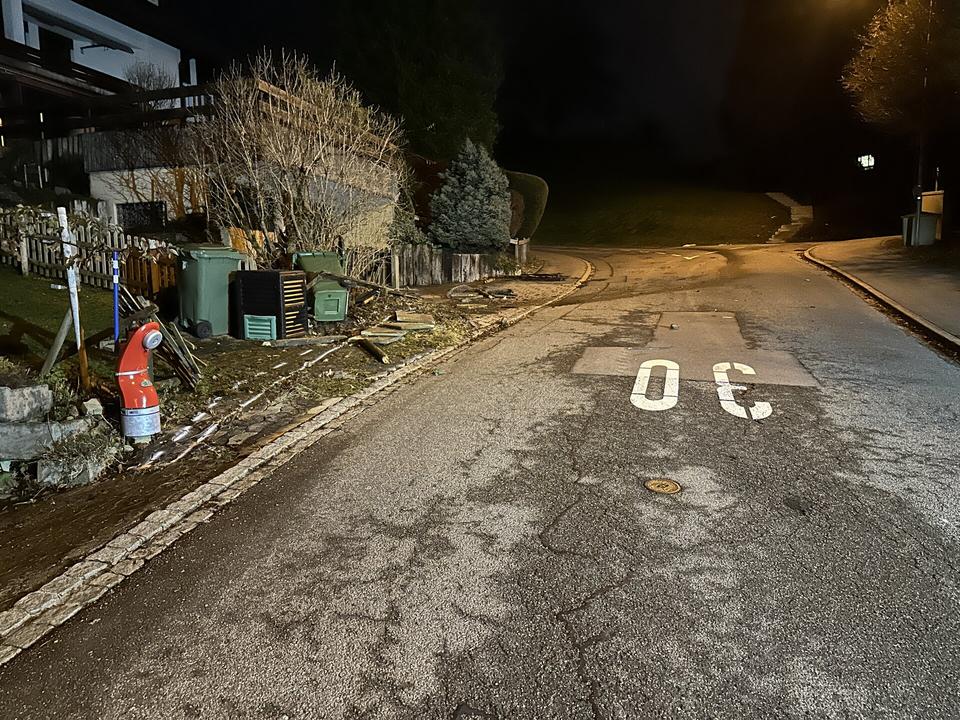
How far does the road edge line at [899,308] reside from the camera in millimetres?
9984

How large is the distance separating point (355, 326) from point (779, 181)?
52.5 m

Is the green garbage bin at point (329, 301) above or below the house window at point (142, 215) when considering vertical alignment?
below

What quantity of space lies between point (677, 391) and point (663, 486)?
2.87 m

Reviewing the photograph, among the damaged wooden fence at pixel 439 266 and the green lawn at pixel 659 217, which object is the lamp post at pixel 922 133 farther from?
the damaged wooden fence at pixel 439 266

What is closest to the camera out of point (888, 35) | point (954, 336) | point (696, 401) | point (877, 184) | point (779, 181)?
point (696, 401)

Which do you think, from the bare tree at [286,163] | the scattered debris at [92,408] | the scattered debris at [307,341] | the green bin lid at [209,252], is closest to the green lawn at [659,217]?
the bare tree at [286,163]

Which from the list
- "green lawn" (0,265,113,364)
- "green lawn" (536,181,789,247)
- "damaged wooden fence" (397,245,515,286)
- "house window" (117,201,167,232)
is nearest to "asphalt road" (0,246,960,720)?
"green lawn" (0,265,113,364)

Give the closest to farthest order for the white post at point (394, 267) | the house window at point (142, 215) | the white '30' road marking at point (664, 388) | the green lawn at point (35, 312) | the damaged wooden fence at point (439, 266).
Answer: the white '30' road marking at point (664, 388), the green lawn at point (35, 312), the house window at point (142, 215), the white post at point (394, 267), the damaged wooden fence at point (439, 266)

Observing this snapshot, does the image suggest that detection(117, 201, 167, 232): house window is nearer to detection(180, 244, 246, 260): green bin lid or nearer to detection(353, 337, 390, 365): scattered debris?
detection(180, 244, 246, 260): green bin lid

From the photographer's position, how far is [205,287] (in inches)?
368

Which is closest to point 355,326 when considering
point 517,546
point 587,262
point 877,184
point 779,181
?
point 517,546

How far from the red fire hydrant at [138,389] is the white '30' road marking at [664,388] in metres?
4.66

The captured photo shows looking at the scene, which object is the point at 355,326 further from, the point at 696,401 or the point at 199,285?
the point at 696,401

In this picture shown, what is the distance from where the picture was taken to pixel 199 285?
366 inches
